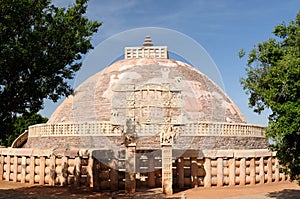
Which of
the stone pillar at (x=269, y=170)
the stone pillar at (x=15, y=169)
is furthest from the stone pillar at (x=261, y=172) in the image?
the stone pillar at (x=15, y=169)

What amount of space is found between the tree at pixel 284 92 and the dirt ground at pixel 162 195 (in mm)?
3189

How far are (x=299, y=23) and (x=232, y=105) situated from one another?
17.7 meters

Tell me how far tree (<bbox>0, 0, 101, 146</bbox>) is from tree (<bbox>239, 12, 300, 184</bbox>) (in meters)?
4.83

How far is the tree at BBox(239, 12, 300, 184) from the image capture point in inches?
288

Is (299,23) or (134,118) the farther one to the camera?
(134,118)

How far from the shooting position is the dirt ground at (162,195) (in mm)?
10898

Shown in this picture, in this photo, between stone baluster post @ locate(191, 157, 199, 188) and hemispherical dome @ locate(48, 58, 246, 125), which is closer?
stone baluster post @ locate(191, 157, 199, 188)

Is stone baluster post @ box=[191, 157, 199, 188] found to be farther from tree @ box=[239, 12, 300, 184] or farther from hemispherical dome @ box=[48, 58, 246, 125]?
hemispherical dome @ box=[48, 58, 246, 125]

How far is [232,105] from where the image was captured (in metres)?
26.4

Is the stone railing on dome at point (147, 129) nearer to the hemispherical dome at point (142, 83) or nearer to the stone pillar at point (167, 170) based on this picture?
the hemispherical dome at point (142, 83)

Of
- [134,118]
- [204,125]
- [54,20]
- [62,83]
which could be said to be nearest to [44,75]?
[62,83]

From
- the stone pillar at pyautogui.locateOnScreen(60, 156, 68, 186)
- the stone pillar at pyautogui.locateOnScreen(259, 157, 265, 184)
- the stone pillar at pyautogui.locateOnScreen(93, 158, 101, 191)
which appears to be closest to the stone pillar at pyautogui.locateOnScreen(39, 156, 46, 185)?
the stone pillar at pyautogui.locateOnScreen(60, 156, 68, 186)

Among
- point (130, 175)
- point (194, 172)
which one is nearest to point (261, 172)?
point (194, 172)

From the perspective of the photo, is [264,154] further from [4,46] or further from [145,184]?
[4,46]
